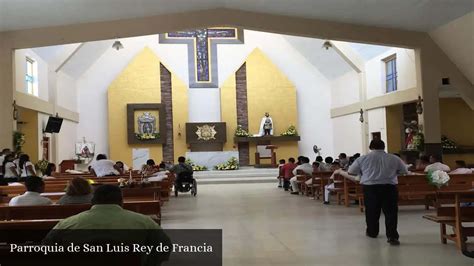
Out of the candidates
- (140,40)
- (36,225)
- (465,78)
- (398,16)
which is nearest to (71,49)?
(140,40)

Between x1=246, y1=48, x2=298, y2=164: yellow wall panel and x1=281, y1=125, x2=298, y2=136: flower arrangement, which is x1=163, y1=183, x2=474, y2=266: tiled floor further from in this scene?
x1=246, y1=48, x2=298, y2=164: yellow wall panel

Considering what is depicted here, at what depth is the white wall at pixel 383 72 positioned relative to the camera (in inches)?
564

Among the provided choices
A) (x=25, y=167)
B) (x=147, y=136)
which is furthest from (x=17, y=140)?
(x=147, y=136)

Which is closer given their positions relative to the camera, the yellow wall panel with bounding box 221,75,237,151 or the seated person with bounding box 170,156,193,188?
the seated person with bounding box 170,156,193,188

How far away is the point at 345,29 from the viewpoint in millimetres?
13172

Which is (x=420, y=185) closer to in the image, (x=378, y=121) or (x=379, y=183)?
(x=379, y=183)

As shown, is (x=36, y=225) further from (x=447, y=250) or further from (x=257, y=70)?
(x=257, y=70)

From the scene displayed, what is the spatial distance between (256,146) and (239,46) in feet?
15.2

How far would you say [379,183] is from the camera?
5.59 meters

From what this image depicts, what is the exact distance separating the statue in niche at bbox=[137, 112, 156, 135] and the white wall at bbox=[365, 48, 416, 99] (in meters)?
8.74

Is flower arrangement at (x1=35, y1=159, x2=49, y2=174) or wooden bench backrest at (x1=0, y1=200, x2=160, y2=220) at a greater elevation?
flower arrangement at (x1=35, y1=159, x2=49, y2=174)

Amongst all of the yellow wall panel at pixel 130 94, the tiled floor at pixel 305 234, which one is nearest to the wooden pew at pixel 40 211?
the tiled floor at pixel 305 234

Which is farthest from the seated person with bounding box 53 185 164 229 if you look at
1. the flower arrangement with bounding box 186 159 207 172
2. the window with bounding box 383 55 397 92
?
the flower arrangement with bounding box 186 159 207 172

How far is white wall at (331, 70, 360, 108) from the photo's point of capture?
18780mm
